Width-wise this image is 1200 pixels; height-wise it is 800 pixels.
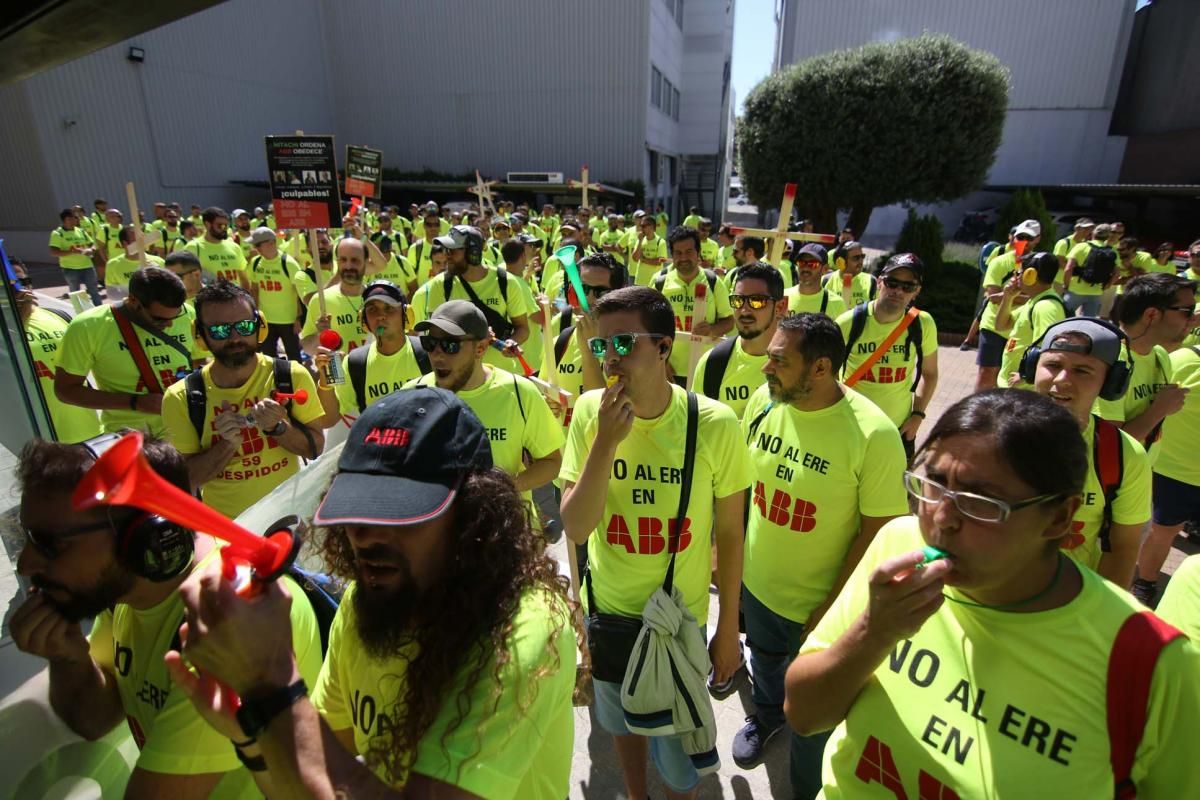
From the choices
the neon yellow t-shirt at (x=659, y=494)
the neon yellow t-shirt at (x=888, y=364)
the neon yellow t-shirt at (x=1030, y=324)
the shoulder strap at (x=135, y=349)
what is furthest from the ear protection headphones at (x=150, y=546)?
the neon yellow t-shirt at (x=1030, y=324)

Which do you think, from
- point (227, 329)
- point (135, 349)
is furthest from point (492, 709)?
point (135, 349)

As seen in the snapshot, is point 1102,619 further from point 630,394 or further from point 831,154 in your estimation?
point 831,154

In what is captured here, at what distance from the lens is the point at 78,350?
12.2 ft

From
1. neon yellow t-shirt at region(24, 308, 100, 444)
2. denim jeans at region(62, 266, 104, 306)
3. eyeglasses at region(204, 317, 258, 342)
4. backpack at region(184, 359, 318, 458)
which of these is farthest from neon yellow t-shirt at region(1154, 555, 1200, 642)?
denim jeans at region(62, 266, 104, 306)

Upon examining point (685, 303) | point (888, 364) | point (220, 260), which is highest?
point (220, 260)

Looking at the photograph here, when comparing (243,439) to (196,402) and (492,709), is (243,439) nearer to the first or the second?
(196,402)

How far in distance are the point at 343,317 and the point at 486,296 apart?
1381mm

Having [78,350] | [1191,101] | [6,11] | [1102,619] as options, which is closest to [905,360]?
[1102,619]

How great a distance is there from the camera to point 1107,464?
2398mm

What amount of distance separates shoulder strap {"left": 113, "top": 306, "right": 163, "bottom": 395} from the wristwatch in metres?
3.44

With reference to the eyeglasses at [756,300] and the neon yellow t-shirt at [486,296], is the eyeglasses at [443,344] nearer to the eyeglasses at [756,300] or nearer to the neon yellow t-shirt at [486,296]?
the eyeglasses at [756,300]

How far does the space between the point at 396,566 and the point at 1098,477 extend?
2.60 m

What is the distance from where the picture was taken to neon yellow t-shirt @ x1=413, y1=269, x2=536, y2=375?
5430 millimetres

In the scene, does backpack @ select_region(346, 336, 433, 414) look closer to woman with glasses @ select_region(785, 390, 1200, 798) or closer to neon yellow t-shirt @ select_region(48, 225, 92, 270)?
woman with glasses @ select_region(785, 390, 1200, 798)
